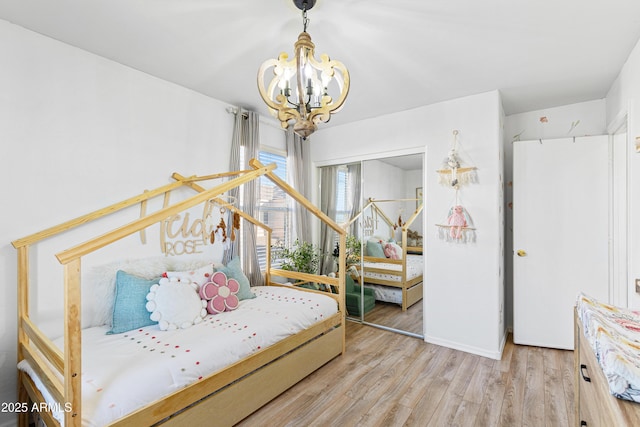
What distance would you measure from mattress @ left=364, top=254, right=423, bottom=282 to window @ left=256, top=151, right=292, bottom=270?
3.61 feet

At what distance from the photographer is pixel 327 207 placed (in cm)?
390

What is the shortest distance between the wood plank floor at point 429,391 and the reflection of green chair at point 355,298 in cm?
74

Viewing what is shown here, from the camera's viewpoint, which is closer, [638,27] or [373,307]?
[638,27]

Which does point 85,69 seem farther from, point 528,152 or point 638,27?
point 528,152

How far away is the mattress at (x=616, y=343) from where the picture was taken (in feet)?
Answer: 2.48

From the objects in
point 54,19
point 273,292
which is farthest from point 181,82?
point 273,292

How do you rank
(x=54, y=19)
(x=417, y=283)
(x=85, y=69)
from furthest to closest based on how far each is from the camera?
(x=417, y=283) < (x=85, y=69) < (x=54, y=19)

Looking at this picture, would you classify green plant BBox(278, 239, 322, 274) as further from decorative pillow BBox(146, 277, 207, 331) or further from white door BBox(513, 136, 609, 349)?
white door BBox(513, 136, 609, 349)

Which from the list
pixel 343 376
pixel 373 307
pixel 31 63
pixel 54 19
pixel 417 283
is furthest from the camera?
pixel 373 307

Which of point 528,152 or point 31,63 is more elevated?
point 31,63

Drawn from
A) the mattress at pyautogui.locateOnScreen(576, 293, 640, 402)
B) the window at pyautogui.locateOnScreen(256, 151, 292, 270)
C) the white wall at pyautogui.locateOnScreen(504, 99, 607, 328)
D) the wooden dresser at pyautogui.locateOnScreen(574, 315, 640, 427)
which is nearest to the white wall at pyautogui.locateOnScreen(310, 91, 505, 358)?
the white wall at pyautogui.locateOnScreen(504, 99, 607, 328)

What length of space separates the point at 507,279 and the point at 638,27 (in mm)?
2470

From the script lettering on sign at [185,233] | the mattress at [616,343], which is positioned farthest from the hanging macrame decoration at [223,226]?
the mattress at [616,343]

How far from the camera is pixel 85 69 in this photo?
2084mm
